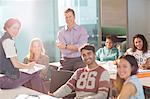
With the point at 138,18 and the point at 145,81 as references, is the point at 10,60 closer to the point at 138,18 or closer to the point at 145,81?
the point at 145,81

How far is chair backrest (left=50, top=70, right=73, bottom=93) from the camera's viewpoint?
11.0ft

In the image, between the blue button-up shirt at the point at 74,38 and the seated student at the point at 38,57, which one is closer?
the blue button-up shirt at the point at 74,38

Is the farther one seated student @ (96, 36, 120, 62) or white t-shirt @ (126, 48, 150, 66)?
seated student @ (96, 36, 120, 62)

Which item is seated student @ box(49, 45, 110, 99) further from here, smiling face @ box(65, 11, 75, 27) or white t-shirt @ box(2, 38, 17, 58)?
smiling face @ box(65, 11, 75, 27)

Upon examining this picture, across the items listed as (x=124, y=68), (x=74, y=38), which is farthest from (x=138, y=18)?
(x=124, y=68)

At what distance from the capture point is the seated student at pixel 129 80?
97.1 inches

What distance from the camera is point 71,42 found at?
4105mm

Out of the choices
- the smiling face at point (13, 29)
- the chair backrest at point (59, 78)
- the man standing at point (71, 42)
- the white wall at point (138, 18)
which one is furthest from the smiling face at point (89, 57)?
the white wall at point (138, 18)

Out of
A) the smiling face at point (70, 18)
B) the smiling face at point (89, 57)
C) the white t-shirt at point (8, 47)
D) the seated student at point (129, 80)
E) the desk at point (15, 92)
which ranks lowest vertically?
the desk at point (15, 92)

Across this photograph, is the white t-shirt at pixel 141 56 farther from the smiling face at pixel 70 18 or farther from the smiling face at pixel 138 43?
the smiling face at pixel 70 18

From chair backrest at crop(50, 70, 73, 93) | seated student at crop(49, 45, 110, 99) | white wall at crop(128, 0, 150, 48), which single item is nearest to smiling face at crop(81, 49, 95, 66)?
seated student at crop(49, 45, 110, 99)

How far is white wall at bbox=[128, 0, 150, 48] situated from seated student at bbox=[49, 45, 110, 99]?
289cm

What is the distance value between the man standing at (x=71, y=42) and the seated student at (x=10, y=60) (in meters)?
1.15

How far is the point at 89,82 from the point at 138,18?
3.18 meters
